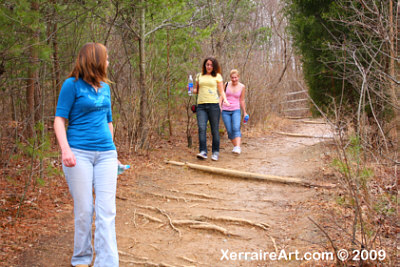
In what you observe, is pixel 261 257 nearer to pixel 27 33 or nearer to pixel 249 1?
pixel 27 33

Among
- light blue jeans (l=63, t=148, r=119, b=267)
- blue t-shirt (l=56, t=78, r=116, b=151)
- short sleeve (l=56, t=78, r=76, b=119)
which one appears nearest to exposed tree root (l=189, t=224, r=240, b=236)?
light blue jeans (l=63, t=148, r=119, b=267)

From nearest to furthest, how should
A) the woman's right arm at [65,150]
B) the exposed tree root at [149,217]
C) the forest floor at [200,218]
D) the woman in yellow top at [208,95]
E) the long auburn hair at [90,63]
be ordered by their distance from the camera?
the woman's right arm at [65,150], the long auburn hair at [90,63], the forest floor at [200,218], the exposed tree root at [149,217], the woman in yellow top at [208,95]

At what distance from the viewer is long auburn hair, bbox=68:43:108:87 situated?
282cm

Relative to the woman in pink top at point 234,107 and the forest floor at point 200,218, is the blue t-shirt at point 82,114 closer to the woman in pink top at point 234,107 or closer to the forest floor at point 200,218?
the forest floor at point 200,218


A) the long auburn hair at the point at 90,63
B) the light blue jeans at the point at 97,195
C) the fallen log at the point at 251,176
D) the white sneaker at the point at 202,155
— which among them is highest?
the long auburn hair at the point at 90,63

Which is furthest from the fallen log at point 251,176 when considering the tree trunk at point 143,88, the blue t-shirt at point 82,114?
the blue t-shirt at point 82,114

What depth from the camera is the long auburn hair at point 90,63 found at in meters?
2.82

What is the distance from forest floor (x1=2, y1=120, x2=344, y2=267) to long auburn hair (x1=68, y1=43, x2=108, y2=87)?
1.77 meters

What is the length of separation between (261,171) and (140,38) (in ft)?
11.6

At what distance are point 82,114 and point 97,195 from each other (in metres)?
0.65

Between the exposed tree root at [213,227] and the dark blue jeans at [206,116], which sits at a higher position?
the dark blue jeans at [206,116]

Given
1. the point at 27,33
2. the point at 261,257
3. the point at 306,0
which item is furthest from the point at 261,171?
the point at 27,33

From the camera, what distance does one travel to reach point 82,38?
24.7 feet

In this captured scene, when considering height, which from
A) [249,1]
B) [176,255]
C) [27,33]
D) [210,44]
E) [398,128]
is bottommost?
[176,255]
